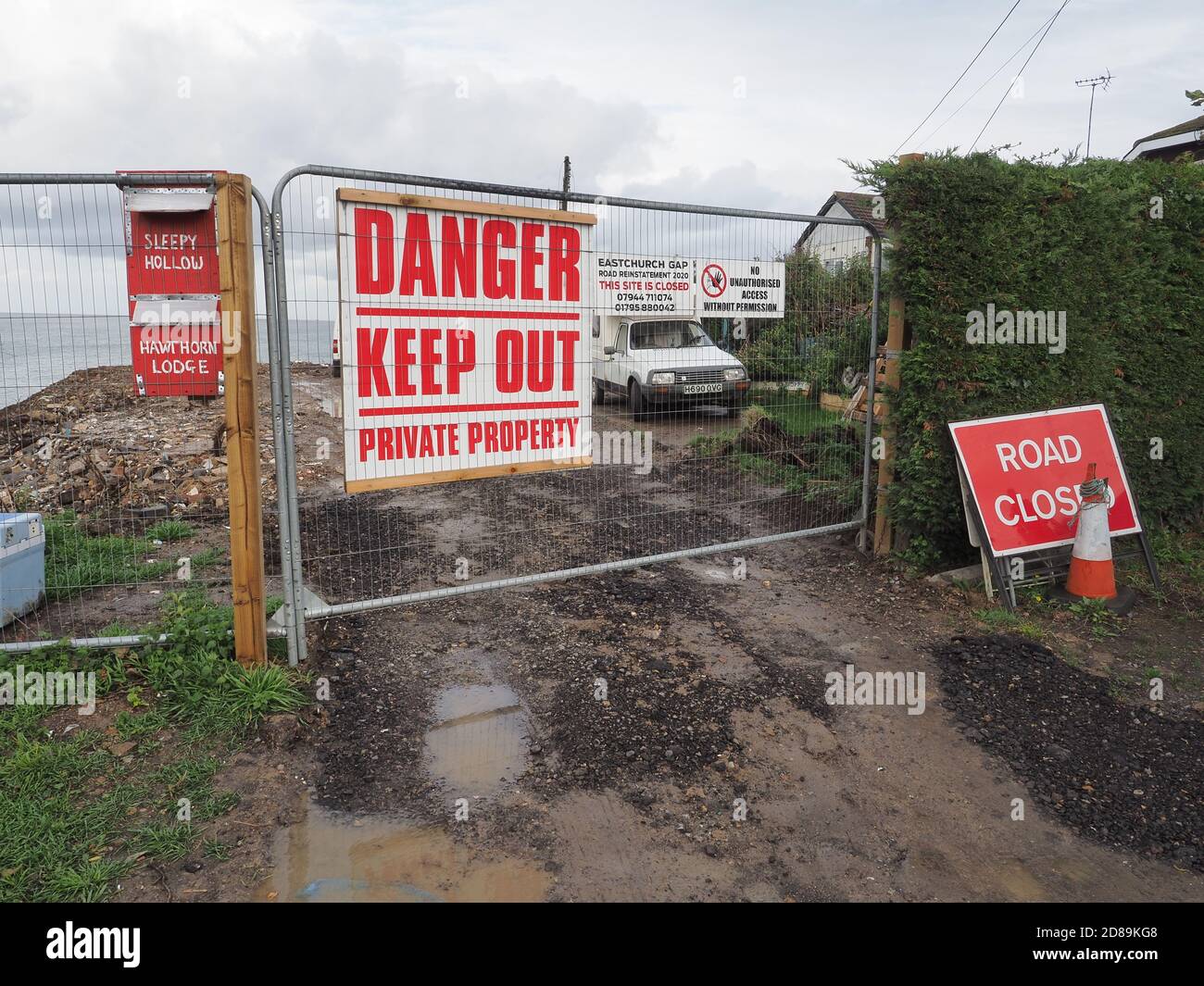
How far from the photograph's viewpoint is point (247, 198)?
13.6 feet

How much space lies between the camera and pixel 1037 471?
6.41 metres

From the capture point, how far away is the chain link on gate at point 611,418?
4727 mm

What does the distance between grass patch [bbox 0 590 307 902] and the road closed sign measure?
492cm

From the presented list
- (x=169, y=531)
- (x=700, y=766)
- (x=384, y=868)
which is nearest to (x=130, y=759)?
(x=384, y=868)

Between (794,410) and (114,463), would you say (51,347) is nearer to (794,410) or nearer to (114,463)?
(794,410)

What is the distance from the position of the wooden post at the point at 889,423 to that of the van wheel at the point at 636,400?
2.25m

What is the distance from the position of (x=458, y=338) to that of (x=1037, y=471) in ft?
14.9

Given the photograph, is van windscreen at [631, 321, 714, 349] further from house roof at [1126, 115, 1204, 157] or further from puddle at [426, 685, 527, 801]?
house roof at [1126, 115, 1204, 157]

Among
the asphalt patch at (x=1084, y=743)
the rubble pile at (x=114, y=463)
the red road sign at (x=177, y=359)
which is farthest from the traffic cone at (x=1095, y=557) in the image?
the rubble pile at (x=114, y=463)

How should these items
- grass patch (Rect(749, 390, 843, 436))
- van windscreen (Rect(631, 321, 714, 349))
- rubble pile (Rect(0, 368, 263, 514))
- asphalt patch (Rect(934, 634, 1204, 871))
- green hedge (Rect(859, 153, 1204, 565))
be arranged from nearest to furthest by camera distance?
asphalt patch (Rect(934, 634, 1204, 871)), green hedge (Rect(859, 153, 1204, 565)), grass patch (Rect(749, 390, 843, 436)), rubble pile (Rect(0, 368, 263, 514)), van windscreen (Rect(631, 321, 714, 349))

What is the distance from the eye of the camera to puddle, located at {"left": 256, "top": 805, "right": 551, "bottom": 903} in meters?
3.07

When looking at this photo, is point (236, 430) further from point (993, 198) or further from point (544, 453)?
point (993, 198)

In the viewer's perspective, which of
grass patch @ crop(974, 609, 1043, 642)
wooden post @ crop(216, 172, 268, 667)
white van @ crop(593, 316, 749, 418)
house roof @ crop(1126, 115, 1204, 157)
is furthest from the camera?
house roof @ crop(1126, 115, 1204, 157)

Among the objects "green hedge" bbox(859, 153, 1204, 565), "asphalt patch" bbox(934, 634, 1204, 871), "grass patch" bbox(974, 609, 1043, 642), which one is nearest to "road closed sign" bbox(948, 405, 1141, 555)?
"green hedge" bbox(859, 153, 1204, 565)
